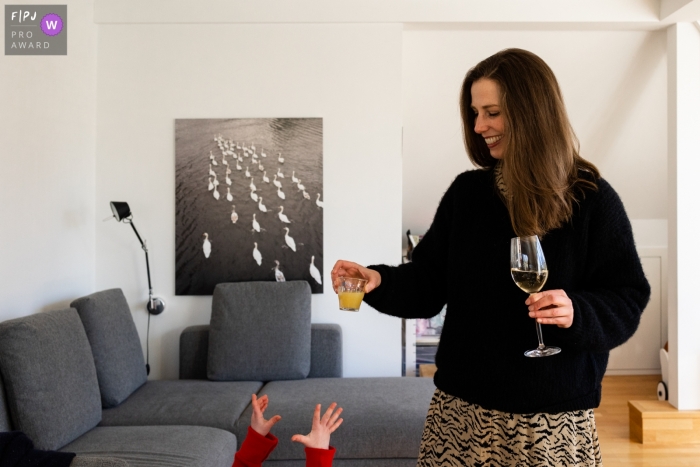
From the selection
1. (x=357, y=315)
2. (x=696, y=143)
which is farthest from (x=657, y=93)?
(x=357, y=315)

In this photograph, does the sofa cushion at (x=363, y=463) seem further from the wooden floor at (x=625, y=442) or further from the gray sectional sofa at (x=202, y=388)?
the wooden floor at (x=625, y=442)

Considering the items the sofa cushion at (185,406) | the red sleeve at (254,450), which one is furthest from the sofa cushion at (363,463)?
the red sleeve at (254,450)

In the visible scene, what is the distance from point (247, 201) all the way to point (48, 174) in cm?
109

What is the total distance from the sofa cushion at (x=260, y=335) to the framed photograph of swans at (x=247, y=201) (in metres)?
0.28

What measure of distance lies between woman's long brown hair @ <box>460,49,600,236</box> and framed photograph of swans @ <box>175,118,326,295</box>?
8.09 feet

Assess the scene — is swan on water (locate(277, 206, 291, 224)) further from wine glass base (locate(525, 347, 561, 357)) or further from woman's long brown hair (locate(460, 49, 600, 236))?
wine glass base (locate(525, 347, 561, 357))

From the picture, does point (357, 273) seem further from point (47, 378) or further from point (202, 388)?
point (202, 388)

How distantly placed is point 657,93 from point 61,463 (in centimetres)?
413

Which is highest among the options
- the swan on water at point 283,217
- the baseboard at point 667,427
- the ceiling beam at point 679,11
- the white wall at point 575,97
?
the ceiling beam at point 679,11

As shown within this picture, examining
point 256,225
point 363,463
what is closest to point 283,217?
point 256,225

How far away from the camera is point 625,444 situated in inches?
141

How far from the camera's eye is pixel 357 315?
12.3ft

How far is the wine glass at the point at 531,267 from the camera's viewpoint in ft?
3.90

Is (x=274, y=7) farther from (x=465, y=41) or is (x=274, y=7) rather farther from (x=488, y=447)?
(x=488, y=447)
